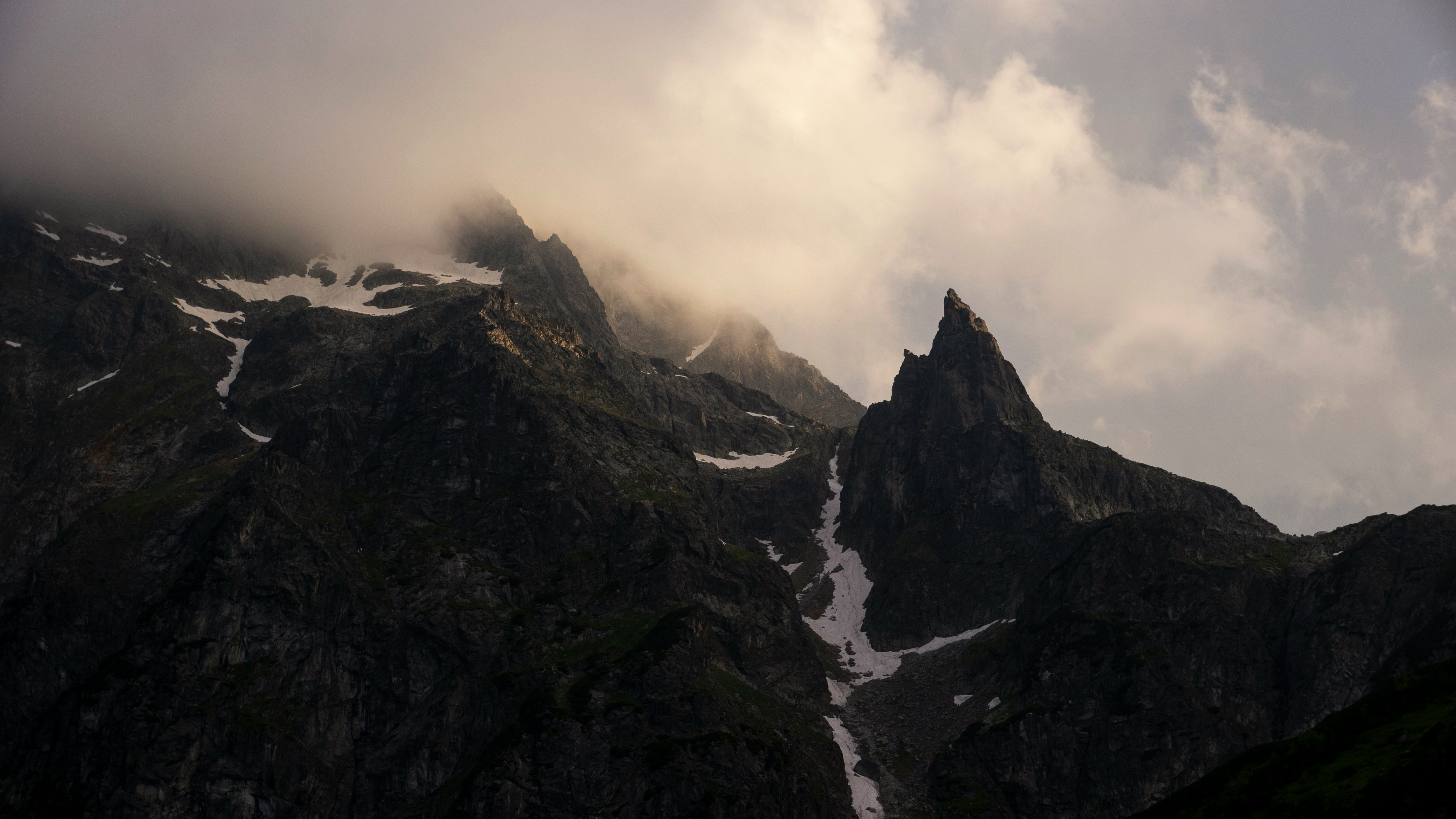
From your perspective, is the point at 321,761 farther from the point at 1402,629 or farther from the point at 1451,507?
the point at 1451,507

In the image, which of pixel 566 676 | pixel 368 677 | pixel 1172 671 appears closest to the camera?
pixel 566 676

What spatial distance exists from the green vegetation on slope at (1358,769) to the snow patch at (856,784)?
106 m

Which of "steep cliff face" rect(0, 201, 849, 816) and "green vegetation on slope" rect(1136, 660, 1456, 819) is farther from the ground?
"green vegetation on slope" rect(1136, 660, 1456, 819)

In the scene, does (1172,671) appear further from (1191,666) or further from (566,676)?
(566,676)

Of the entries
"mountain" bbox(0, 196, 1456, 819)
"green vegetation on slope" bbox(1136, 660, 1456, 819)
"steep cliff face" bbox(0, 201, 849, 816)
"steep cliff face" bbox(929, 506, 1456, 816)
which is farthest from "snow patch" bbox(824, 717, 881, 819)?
"green vegetation on slope" bbox(1136, 660, 1456, 819)

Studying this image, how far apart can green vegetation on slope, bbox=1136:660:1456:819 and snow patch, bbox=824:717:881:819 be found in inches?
4168

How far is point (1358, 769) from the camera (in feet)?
175

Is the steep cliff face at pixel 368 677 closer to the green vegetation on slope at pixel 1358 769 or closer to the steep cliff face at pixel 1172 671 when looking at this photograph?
the steep cliff face at pixel 1172 671

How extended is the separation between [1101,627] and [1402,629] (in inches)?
1863

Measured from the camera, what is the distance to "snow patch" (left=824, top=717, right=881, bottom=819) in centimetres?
16300

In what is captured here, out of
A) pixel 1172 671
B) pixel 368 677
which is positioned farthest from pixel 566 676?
pixel 1172 671

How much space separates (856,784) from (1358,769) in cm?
12610

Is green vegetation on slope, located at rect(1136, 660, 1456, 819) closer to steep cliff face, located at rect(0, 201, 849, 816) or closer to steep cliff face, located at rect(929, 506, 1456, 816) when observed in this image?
steep cliff face, located at rect(0, 201, 849, 816)

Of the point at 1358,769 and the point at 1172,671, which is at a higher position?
the point at 1172,671
